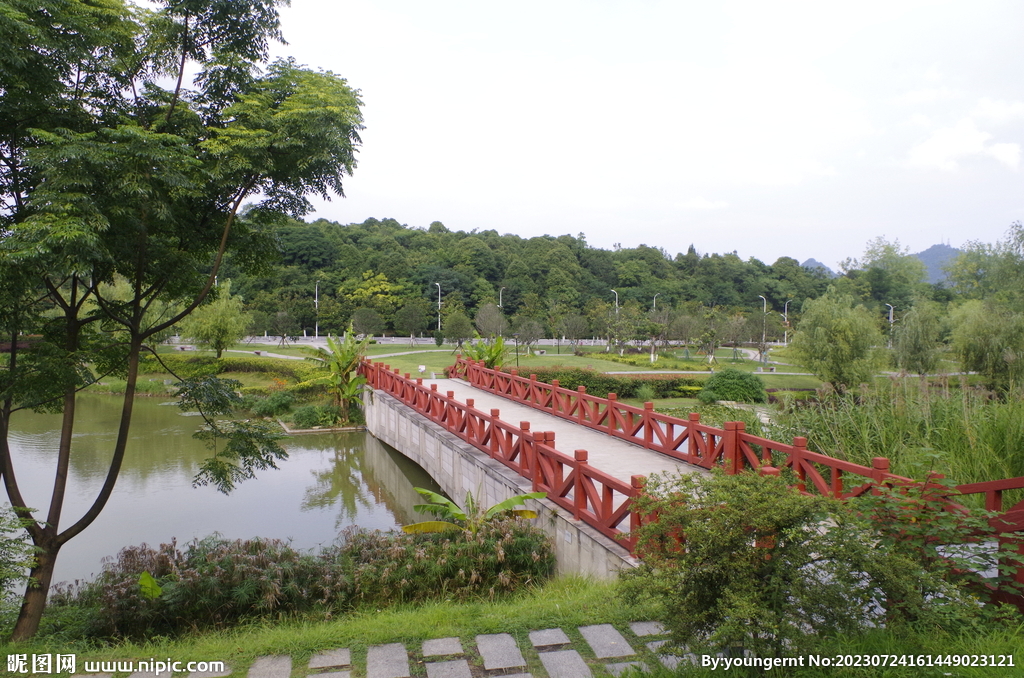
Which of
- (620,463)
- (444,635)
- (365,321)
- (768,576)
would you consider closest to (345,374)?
(620,463)

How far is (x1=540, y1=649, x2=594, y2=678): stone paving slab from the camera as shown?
12.5 ft

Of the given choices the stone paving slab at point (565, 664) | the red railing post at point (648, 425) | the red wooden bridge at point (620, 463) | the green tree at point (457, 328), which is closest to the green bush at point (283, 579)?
the red wooden bridge at point (620, 463)

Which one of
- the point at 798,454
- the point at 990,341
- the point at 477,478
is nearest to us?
the point at 798,454

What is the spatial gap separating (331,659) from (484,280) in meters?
58.8

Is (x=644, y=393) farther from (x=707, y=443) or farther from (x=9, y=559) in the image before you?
(x=9, y=559)

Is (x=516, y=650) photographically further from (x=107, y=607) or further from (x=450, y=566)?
(x=107, y=607)

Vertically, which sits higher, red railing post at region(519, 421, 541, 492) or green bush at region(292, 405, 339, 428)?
red railing post at region(519, 421, 541, 492)

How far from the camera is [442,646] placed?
4.21 metres

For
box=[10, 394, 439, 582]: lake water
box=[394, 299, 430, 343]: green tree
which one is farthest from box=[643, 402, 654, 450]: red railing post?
box=[394, 299, 430, 343]: green tree

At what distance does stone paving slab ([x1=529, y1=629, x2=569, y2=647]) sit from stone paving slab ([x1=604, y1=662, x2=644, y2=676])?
43 cm

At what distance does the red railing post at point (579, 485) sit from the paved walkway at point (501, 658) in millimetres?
2416

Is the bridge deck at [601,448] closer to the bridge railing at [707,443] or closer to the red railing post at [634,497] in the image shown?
the bridge railing at [707,443]

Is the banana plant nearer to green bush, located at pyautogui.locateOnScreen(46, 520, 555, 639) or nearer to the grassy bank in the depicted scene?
green bush, located at pyautogui.locateOnScreen(46, 520, 555, 639)

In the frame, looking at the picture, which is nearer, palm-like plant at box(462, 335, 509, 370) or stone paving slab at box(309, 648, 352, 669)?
stone paving slab at box(309, 648, 352, 669)
